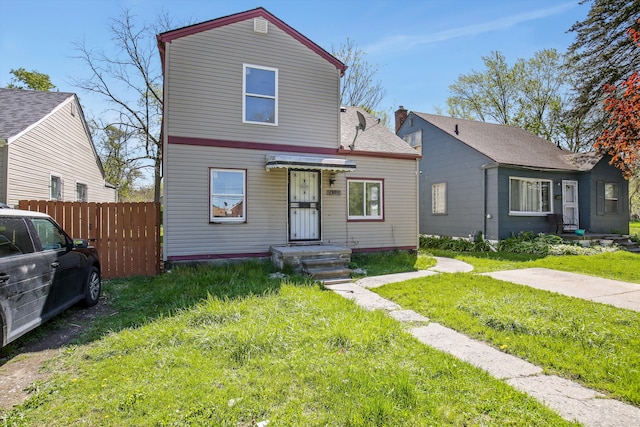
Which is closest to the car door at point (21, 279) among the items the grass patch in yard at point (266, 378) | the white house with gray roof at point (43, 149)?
the grass patch in yard at point (266, 378)

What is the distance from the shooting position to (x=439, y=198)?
1583 cm

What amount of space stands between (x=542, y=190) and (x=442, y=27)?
25.9ft

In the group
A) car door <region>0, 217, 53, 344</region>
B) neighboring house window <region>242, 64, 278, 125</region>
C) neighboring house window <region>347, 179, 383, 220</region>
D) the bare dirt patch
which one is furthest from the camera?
neighboring house window <region>347, 179, 383, 220</region>

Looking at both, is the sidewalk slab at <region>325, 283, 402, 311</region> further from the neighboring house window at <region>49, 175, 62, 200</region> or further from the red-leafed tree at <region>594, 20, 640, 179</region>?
the neighboring house window at <region>49, 175, 62, 200</region>

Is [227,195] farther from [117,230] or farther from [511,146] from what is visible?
[511,146]

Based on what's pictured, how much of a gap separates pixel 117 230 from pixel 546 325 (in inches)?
333

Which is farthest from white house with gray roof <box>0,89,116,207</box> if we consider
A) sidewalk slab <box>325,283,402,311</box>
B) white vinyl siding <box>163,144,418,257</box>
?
sidewalk slab <box>325,283,402,311</box>

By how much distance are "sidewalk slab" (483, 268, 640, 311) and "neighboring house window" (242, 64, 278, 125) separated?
23.0 feet

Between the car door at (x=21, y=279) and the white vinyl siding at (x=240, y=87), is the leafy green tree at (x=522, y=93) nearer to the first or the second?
the white vinyl siding at (x=240, y=87)

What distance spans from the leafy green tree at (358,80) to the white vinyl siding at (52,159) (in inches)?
623

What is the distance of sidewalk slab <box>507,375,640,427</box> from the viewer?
2.53 meters

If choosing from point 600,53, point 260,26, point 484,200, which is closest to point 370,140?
point 260,26

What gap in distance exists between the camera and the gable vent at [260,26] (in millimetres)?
9172

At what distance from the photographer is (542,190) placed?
14445 mm
